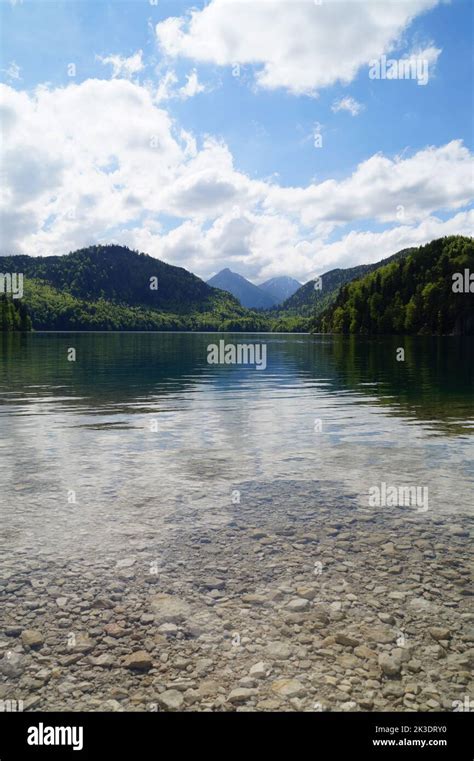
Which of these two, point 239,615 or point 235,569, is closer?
point 239,615

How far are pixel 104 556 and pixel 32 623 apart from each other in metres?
2.67

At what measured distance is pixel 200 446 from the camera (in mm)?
22781

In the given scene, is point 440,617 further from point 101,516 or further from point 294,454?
point 294,454

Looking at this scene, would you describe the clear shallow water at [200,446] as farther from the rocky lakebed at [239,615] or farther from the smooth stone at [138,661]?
the smooth stone at [138,661]

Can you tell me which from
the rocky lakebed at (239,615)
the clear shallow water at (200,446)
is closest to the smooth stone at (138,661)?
the rocky lakebed at (239,615)

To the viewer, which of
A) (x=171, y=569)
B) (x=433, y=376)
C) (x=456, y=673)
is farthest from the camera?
(x=433, y=376)

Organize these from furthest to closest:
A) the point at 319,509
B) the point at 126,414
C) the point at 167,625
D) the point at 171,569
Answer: the point at 126,414, the point at 319,509, the point at 171,569, the point at 167,625

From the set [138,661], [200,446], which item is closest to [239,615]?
[138,661]

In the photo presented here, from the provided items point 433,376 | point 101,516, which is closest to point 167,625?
point 101,516

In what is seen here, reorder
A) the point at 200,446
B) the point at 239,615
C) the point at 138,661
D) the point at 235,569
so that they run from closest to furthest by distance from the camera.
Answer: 1. the point at 138,661
2. the point at 239,615
3. the point at 235,569
4. the point at 200,446

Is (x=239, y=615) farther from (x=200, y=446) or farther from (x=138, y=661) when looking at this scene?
(x=200, y=446)

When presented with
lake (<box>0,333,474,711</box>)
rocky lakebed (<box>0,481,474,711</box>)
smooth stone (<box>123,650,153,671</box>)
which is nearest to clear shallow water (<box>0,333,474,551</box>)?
lake (<box>0,333,474,711</box>)

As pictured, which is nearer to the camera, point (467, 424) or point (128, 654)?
point (128, 654)

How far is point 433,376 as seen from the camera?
57469mm
